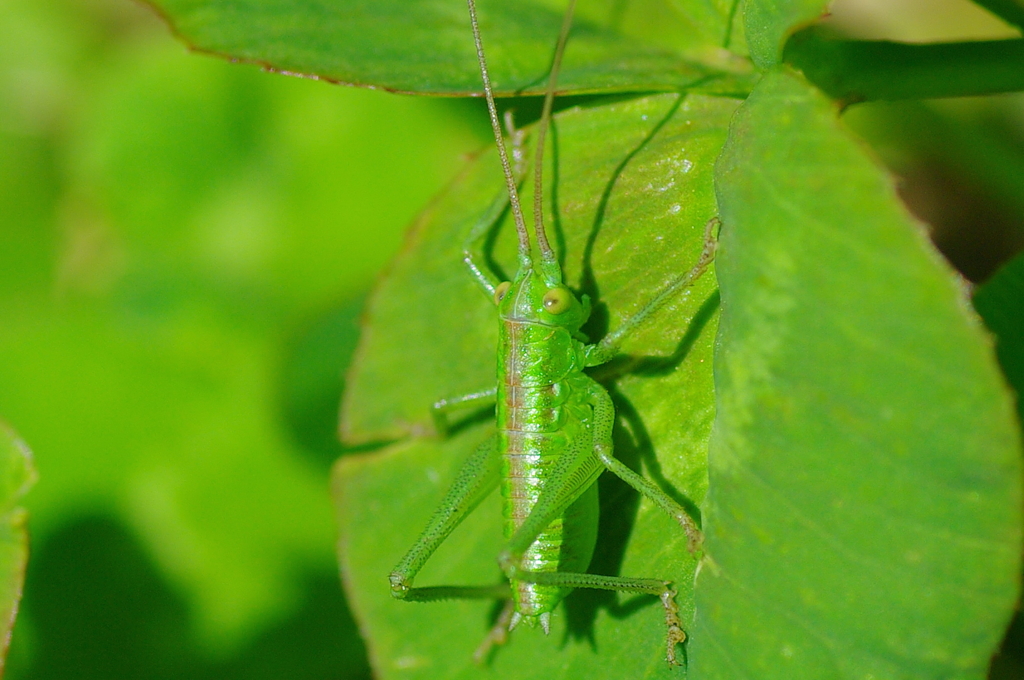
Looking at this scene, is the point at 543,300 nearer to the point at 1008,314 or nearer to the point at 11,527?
the point at 1008,314

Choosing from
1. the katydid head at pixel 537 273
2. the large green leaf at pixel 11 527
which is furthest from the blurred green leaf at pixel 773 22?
the large green leaf at pixel 11 527

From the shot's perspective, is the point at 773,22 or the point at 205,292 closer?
the point at 773,22

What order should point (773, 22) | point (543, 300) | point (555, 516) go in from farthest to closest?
point (543, 300) → point (555, 516) → point (773, 22)

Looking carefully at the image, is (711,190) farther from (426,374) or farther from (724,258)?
(426,374)

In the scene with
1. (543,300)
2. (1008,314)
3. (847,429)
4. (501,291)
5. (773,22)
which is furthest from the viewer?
(501,291)

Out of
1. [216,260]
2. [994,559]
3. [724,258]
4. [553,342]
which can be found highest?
[724,258]

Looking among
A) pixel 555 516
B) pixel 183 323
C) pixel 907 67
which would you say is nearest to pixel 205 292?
pixel 183 323

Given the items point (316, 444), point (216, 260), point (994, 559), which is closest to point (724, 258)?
point (994, 559)
